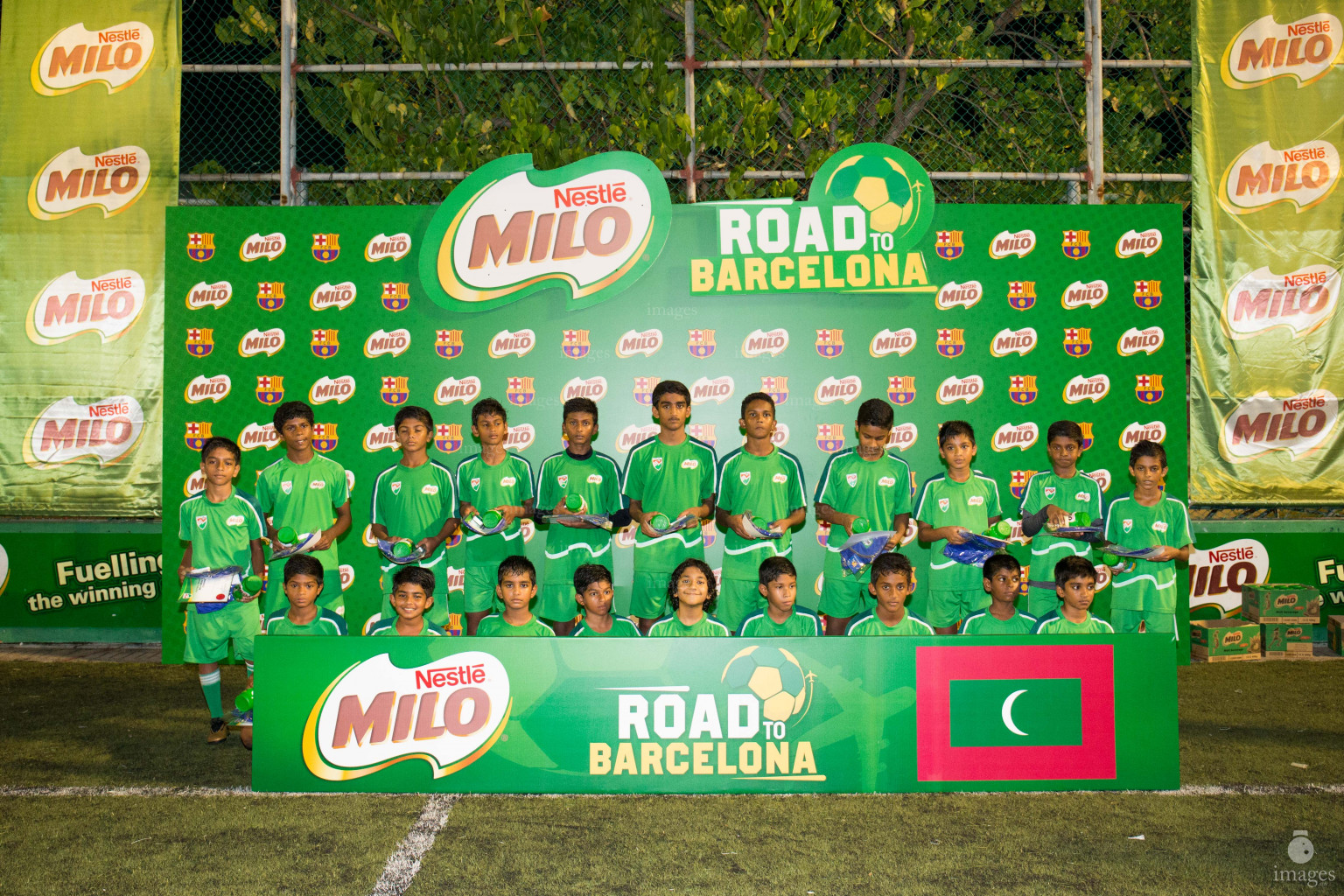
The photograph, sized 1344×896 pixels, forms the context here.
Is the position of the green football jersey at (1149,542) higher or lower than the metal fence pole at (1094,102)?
lower

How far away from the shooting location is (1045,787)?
4.75 meters

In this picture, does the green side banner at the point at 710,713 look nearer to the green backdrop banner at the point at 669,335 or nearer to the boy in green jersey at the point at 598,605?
the boy in green jersey at the point at 598,605

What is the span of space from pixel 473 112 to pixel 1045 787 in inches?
287

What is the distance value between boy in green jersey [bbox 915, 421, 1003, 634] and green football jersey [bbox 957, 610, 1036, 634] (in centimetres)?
95

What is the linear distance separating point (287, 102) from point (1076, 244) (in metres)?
6.56

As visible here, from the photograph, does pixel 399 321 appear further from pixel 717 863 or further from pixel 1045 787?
pixel 1045 787

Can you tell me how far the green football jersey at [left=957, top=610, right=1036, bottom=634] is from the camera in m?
5.81

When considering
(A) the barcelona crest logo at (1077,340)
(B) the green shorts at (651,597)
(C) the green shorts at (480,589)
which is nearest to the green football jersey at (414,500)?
(C) the green shorts at (480,589)

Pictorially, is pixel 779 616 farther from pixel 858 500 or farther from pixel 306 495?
pixel 306 495

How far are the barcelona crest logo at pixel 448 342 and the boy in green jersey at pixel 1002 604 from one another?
445 centimetres

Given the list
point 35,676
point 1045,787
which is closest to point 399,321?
point 35,676

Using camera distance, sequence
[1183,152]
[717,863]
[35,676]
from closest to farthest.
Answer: [717,863]
[35,676]
[1183,152]

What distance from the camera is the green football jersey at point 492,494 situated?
7.05 metres

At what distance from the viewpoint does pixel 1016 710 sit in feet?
15.5
